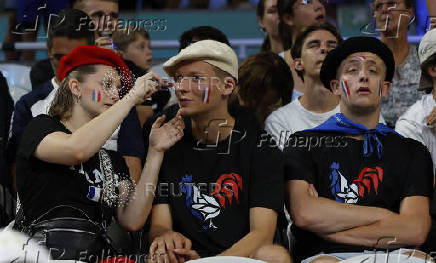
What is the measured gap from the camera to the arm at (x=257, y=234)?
3936 mm

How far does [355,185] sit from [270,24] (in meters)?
2.60

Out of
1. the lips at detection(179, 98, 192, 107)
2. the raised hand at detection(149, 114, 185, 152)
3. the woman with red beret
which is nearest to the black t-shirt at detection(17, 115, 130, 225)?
the woman with red beret

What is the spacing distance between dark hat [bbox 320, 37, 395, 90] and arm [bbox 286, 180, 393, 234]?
2.61 ft

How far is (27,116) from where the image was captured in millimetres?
5008

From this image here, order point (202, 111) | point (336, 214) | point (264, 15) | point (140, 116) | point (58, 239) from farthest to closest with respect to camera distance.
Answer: point (264, 15), point (140, 116), point (202, 111), point (336, 214), point (58, 239)

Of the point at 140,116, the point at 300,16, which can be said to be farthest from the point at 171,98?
the point at 300,16

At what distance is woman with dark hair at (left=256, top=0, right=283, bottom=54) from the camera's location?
642cm

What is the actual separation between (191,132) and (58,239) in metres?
0.98

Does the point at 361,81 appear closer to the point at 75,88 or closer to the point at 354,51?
the point at 354,51

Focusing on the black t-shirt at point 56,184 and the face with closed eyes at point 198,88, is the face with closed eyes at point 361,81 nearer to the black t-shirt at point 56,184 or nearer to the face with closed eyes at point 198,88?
the face with closed eyes at point 198,88

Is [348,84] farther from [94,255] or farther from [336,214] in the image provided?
[94,255]

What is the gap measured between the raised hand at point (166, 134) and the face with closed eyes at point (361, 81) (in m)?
0.88

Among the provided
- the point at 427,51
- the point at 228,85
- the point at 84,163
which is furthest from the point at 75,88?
the point at 427,51

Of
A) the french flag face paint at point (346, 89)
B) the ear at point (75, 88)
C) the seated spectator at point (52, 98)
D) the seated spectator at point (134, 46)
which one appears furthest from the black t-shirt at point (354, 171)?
the seated spectator at point (134, 46)
